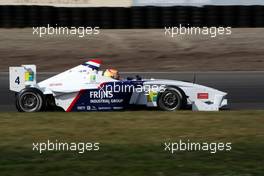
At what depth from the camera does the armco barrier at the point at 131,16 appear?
72.0 ft

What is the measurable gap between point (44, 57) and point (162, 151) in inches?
490

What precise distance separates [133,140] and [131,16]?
45.2 ft

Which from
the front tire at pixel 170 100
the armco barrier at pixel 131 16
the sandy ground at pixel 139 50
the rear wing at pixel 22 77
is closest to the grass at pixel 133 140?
the front tire at pixel 170 100

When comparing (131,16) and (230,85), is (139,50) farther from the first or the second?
(230,85)

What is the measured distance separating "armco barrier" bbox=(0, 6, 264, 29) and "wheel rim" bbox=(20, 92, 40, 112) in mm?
10330

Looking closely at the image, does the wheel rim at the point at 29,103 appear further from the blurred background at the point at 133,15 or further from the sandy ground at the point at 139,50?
the blurred background at the point at 133,15

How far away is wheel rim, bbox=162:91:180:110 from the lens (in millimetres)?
11656

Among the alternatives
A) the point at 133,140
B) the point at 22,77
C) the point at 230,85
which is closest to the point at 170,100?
the point at 22,77

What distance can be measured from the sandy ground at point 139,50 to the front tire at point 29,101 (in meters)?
6.94

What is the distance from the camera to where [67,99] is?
11.8 m

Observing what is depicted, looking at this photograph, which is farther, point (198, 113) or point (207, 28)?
point (207, 28)

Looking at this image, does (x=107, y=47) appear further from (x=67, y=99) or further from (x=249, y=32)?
(x=67, y=99)

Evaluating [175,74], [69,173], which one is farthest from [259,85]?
[69,173]

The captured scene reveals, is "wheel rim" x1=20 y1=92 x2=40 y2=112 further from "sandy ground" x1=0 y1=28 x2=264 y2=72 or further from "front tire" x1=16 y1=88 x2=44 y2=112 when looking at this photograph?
"sandy ground" x1=0 y1=28 x2=264 y2=72
